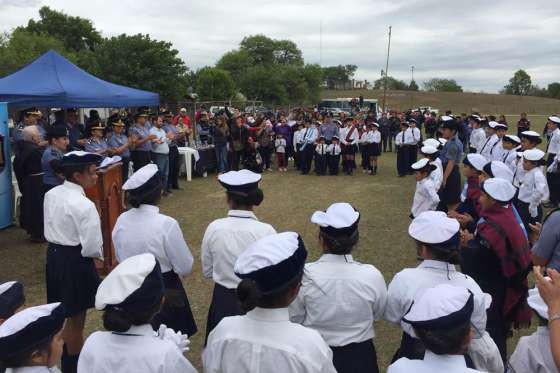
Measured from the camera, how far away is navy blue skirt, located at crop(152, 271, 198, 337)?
3.41m

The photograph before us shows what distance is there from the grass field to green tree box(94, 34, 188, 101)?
1983 cm

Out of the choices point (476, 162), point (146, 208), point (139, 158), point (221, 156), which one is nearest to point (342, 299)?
point (146, 208)

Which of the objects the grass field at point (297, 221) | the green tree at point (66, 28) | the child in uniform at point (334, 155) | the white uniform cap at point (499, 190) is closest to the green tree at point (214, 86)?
the green tree at point (66, 28)

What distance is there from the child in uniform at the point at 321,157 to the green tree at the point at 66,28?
51.2m

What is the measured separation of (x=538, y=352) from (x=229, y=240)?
192cm

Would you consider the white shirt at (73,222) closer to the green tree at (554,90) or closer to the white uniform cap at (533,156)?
the white uniform cap at (533,156)

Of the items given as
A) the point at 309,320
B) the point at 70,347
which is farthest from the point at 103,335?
the point at 70,347

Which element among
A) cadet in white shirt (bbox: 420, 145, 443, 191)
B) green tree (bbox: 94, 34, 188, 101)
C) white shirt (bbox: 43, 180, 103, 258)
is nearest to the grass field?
cadet in white shirt (bbox: 420, 145, 443, 191)

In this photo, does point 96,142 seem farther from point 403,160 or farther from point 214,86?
point 214,86

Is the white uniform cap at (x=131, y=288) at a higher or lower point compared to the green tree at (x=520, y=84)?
lower

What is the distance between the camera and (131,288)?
6.44ft

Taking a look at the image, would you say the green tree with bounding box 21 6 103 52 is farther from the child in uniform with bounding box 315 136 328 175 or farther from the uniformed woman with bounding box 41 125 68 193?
the uniformed woman with bounding box 41 125 68 193

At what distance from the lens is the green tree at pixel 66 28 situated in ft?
188

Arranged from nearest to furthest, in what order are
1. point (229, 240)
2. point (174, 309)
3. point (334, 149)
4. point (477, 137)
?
point (229, 240) → point (174, 309) → point (477, 137) → point (334, 149)
